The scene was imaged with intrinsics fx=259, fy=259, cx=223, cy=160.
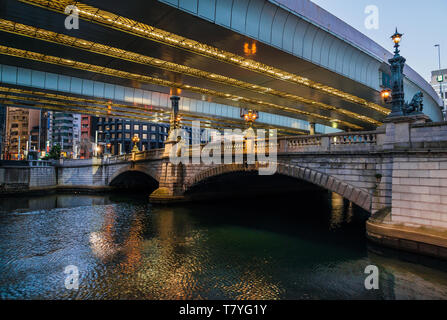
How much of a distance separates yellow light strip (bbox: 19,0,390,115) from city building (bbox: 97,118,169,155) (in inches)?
3337

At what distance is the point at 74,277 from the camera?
9938 millimetres

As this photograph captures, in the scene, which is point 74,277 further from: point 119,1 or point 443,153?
point 443,153

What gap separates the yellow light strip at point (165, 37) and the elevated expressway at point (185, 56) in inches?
2.8

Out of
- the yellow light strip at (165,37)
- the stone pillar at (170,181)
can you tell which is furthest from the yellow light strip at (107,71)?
the yellow light strip at (165,37)

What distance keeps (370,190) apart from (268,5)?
43.0ft

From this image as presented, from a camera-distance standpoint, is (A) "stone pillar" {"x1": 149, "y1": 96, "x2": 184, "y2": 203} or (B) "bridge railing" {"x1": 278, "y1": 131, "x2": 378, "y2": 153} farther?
(A) "stone pillar" {"x1": 149, "y1": 96, "x2": 184, "y2": 203}

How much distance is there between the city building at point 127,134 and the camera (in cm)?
10306

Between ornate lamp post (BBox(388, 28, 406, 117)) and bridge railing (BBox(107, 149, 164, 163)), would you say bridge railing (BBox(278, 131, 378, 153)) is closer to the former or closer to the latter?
ornate lamp post (BBox(388, 28, 406, 117))

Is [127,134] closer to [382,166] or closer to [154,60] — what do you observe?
[154,60]

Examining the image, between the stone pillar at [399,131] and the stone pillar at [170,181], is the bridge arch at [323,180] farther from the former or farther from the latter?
the stone pillar at [170,181]

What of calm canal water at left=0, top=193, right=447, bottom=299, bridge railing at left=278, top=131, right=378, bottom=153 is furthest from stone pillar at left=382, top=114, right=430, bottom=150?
calm canal water at left=0, top=193, right=447, bottom=299

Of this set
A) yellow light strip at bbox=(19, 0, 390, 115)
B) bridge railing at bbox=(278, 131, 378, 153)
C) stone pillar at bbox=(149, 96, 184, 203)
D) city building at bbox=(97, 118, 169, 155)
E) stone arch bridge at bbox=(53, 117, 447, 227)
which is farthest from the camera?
city building at bbox=(97, 118, 169, 155)

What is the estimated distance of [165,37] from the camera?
17.9m

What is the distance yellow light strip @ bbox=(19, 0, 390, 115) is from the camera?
557 inches
